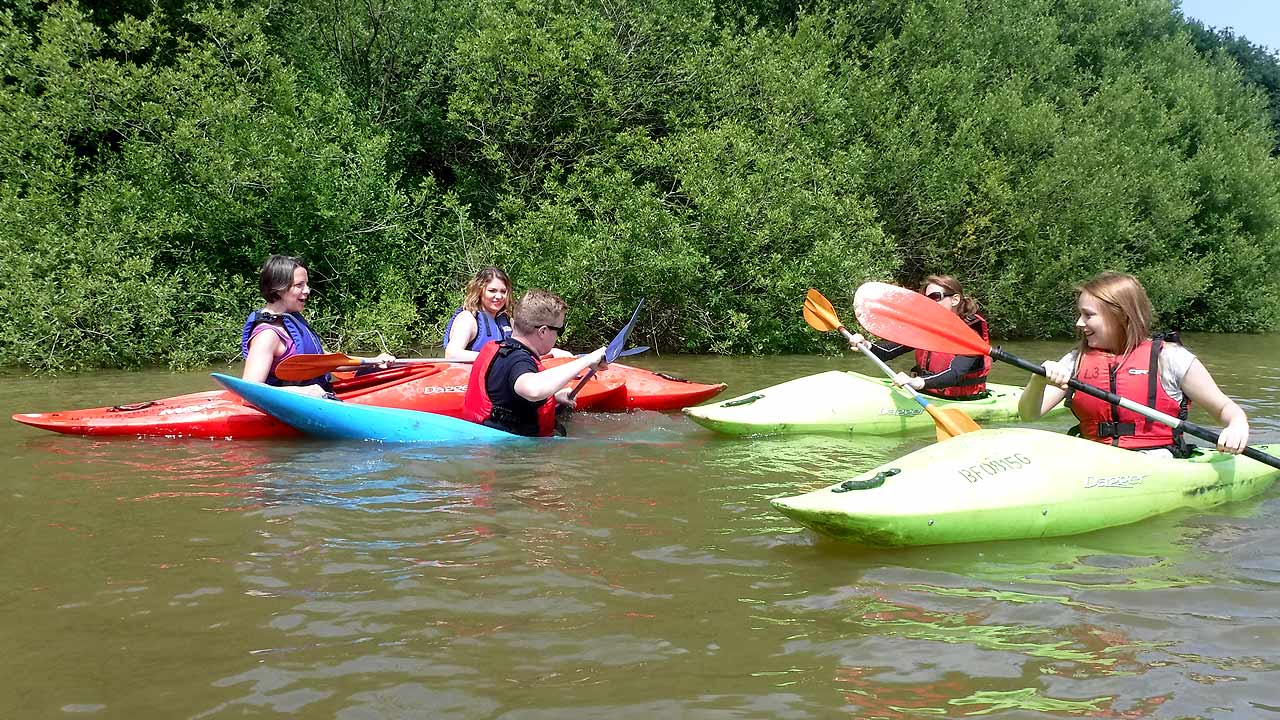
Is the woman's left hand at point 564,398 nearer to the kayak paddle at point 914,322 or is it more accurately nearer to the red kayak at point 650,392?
the red kayak at point 650,392

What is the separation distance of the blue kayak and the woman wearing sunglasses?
2.50 meters

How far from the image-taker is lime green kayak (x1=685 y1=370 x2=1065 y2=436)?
20.9 ft

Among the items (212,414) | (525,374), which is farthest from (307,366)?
(525,374)

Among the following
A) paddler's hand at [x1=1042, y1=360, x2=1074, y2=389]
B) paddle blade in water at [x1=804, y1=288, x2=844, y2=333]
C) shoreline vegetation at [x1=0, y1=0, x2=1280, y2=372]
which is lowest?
paddler's hand at [x1=1042, y1=360, x2=1074, y2=389]

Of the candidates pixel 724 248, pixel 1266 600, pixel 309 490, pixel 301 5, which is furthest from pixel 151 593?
pixel 301 5

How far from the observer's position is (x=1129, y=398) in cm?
436

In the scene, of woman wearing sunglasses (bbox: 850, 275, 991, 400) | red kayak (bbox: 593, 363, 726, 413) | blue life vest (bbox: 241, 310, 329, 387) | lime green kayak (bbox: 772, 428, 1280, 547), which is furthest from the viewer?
red kayak (bbox: 593, 363, 726, 413)

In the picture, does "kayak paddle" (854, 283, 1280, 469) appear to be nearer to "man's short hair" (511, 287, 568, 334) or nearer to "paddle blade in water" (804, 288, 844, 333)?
"paddle blade in water" (804, 288, 844, 333)

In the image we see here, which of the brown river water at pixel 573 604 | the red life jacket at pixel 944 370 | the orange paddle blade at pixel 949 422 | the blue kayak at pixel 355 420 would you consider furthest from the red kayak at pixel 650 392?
the orange paddle blade at pixel 949 422

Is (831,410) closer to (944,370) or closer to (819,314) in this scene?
(819,314)

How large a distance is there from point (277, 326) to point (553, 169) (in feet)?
25.8

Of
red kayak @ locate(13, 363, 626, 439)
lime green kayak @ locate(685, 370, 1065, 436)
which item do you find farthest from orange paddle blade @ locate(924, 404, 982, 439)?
red kayak @ locate(13, 363, 626, 439)

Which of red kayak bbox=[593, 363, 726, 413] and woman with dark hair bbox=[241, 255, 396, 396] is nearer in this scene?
woman with dark hair bbox=[241, 255, 396, 396]

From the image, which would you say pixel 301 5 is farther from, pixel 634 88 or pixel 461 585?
pixel 461 585
